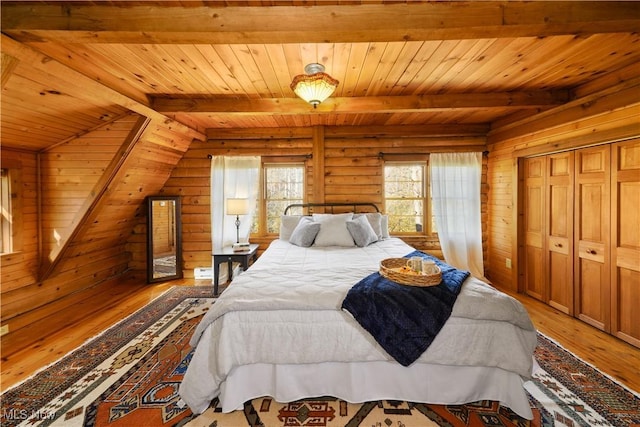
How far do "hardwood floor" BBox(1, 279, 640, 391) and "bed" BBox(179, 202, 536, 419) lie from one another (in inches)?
46.3

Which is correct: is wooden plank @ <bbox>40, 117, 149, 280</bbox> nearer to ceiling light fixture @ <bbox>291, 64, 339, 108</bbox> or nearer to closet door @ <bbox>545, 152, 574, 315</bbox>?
ceiling light fixture @ <bbox>291, 64, 339, 108</bbox>

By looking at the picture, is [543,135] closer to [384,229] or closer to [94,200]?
[384,229]

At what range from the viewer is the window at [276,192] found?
439 cm

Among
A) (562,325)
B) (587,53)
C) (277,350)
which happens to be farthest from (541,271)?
(277,350)

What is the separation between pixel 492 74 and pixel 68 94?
3.79m

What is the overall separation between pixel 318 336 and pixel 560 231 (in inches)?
126

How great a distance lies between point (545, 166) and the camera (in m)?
3.30

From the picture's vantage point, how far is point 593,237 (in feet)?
9.14

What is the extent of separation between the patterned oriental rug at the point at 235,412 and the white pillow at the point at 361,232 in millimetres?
1788

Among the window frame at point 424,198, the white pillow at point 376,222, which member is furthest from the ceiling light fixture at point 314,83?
the window frame at point 424,198

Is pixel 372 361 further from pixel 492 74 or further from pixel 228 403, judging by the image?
pixel 492 74

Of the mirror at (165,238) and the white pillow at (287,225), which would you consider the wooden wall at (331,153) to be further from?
the white pillow at (287,225)

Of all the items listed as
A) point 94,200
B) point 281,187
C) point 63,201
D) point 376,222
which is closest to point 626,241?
point 376,222

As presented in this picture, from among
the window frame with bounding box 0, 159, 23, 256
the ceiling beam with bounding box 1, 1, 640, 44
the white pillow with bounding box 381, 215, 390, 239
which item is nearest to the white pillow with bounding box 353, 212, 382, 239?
the white pillow with bounding box 381, 215, 390, 239
